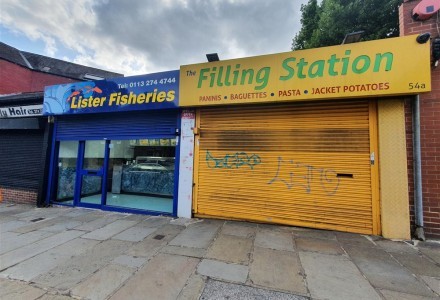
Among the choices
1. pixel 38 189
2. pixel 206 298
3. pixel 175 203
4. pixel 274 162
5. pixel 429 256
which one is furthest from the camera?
pixel 38 189

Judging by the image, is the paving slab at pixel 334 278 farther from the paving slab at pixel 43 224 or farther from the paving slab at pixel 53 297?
the paving slab at pixel 43 224

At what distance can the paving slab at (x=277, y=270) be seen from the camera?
2.87 m

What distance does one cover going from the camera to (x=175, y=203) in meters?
6.00

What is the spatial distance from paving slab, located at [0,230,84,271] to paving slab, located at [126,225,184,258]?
63.4 inches

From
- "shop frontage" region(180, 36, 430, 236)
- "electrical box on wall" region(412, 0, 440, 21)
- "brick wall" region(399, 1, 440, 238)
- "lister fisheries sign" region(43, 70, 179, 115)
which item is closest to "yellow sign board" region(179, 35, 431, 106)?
"shop frontage" region(180, 36, 430, 236)

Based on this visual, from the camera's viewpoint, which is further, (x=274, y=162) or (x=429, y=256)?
(x=274, y=162)

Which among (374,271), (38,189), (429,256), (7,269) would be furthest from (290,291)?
(38,189)

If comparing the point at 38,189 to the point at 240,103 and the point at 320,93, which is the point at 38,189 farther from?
the point at 320,93

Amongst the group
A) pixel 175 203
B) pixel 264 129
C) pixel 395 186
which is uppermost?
pixel 264 129

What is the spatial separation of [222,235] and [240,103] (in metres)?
3.12

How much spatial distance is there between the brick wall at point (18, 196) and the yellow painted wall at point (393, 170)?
1027 centimetres

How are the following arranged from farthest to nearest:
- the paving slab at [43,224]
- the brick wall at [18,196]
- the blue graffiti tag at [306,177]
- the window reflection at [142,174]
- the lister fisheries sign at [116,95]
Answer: the brick wall at [18,196] < the window reflection at [142,174] < the lister fisheries sign at [116,95] < the paving slab at [43,224] < the blue graffiti tag at [306,177]

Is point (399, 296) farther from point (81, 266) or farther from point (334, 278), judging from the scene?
point (81, 266)

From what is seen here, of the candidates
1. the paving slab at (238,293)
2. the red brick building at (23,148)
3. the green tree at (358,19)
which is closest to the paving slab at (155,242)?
the paving slab at (238,293)
